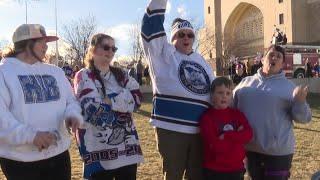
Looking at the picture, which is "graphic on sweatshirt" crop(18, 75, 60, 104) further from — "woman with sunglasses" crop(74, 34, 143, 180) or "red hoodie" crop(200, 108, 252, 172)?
"red hoodie" crop(200, 108, 252, 172)

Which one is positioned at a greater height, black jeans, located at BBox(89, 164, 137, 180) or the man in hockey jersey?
the man in hockey jersey

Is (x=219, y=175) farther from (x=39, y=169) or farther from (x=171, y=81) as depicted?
(x=39, y=169)

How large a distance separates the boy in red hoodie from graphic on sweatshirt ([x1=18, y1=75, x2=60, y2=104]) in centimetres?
133

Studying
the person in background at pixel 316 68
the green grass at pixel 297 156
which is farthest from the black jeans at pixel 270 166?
the person in background at pixel 316 68

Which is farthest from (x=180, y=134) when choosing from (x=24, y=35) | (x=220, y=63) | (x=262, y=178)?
(x=220, y=63)

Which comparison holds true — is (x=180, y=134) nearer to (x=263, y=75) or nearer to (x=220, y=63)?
(x=263, y=75)

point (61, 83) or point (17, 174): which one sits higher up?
point (61, 83)

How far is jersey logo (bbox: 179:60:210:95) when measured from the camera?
4.48 metres

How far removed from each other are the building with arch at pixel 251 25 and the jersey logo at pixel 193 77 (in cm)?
6196

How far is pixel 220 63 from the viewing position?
68.4m

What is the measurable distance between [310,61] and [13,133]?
34621mm

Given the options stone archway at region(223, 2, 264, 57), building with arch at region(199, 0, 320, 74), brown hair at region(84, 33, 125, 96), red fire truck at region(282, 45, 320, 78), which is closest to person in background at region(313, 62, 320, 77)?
red fire truck at region(282, 45, 320, 78)

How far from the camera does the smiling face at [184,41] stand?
4.61 meters

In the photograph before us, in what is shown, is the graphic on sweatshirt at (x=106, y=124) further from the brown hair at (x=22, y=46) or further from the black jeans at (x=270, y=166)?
the black jeans at (x=270, y=166)
